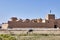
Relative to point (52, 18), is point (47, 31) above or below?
below

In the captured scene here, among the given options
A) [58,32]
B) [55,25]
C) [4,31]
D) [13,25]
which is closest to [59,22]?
[55,25]

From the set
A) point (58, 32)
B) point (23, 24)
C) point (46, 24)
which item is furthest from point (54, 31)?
point (23, 24)

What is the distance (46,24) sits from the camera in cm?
3741

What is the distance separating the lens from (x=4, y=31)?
32.5 metres

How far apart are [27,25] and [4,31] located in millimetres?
6446

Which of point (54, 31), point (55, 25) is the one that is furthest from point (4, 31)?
point (55, 25)

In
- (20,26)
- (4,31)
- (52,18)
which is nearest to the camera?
(4,31)

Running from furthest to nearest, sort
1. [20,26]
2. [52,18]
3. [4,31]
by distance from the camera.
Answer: [52,18] < [20,26] < [4,31]

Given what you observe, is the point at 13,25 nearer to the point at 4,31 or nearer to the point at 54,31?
the point at 4,31

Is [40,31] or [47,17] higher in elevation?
[47,17]

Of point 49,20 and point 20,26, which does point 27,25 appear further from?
point 49,20

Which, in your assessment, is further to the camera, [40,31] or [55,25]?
[55,25]

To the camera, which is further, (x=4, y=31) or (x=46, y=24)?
(x=46, y=24)

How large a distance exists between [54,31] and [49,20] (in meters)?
5.78
